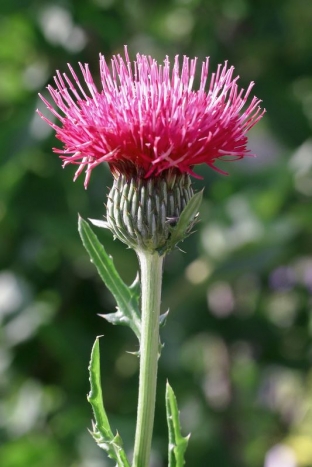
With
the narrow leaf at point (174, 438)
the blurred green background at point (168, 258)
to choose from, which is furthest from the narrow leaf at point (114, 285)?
the blurred green background at point (168, 258)

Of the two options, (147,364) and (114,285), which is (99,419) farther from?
(114,285)

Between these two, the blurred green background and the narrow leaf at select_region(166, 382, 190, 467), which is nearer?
the narrow leaf at select_region(166, 382, 190, 467)

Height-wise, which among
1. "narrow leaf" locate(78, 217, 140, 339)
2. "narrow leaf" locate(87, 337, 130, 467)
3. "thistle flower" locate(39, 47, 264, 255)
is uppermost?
"thistle flower" locate(39, 47, 264, 255)

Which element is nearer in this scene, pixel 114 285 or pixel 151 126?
pixel 151 126

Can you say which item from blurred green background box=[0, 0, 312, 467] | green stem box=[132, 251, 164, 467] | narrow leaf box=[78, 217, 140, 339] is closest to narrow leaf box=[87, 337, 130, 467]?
green stem box=[132, 251, 164, 467]

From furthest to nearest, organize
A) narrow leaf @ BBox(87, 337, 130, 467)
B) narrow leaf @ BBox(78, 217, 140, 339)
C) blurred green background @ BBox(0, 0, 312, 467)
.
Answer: blurred green background @ BBox(0, 0, 312, 467) < narrow leaf @ BBox(78, 217, 140, 339) < narrow leaf @ BBox(87, 337, 130, 467)

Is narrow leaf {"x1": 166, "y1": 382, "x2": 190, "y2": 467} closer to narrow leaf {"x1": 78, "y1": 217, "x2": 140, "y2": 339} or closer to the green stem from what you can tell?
the green stem

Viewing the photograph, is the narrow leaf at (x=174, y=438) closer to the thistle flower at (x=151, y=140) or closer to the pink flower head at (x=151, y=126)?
the thistle flower at (x=151, y=140)

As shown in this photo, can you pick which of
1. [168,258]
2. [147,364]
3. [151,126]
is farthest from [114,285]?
[168,258]
